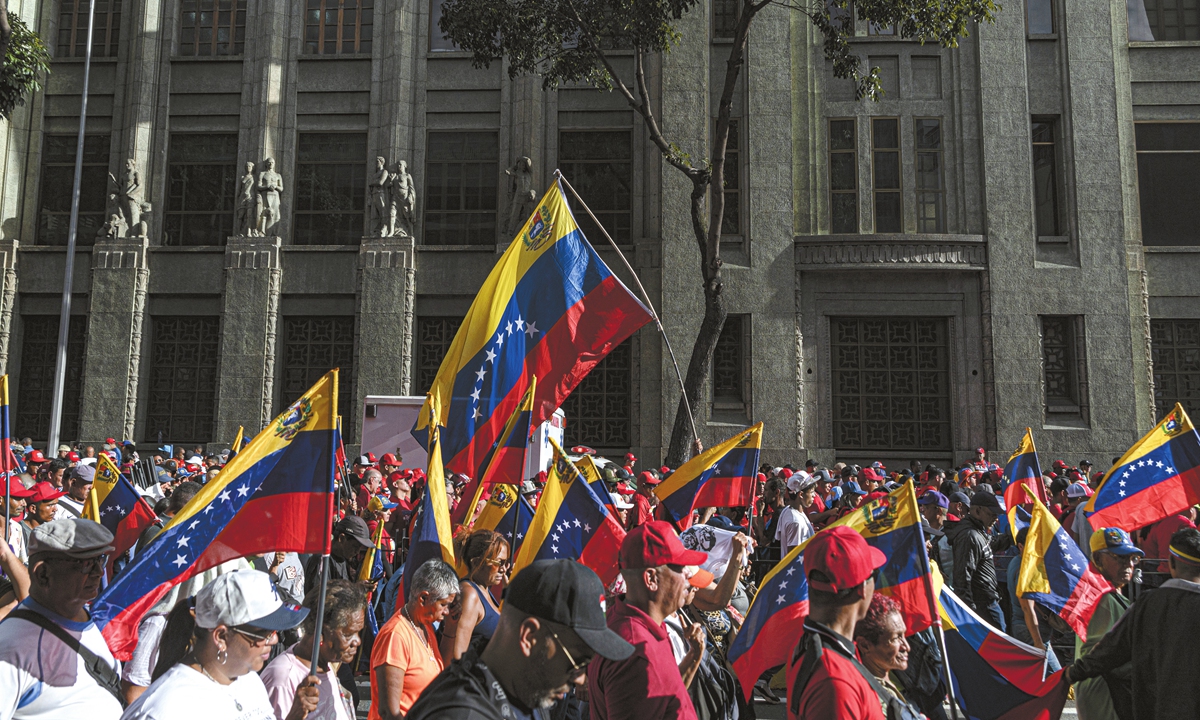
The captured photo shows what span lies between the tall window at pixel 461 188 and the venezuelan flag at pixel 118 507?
50.9 feet

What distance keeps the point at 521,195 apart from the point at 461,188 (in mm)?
2063

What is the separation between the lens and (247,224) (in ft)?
75.9

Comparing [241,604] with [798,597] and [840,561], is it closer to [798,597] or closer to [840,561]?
[840,561]

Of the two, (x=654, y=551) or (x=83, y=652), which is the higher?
(x=654, y=551)

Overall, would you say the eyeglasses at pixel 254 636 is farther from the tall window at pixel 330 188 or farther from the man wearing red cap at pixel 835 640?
the tall window at pixel 330 188

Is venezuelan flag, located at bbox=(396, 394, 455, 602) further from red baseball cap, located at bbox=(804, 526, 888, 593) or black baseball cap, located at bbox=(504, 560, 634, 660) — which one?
black baseball cap, located at bbox=(504, 560, 634, 660)

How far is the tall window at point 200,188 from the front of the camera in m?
23.9

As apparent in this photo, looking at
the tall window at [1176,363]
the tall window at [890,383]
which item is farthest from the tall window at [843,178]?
the tall window at [1176,363]

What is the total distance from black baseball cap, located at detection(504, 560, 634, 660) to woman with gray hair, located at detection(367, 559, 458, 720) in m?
2.11

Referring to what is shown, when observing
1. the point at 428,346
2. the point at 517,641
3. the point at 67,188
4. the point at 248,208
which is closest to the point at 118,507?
the point at 517,641

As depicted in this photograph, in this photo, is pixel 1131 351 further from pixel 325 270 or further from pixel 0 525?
pixel 0 525

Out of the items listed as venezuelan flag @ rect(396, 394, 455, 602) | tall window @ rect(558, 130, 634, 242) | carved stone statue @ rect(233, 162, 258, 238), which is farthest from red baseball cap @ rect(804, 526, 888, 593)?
carved stone statue @ rect(233, 162, 258, 238)

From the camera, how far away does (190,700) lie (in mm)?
3102

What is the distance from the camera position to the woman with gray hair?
4.38 meters
